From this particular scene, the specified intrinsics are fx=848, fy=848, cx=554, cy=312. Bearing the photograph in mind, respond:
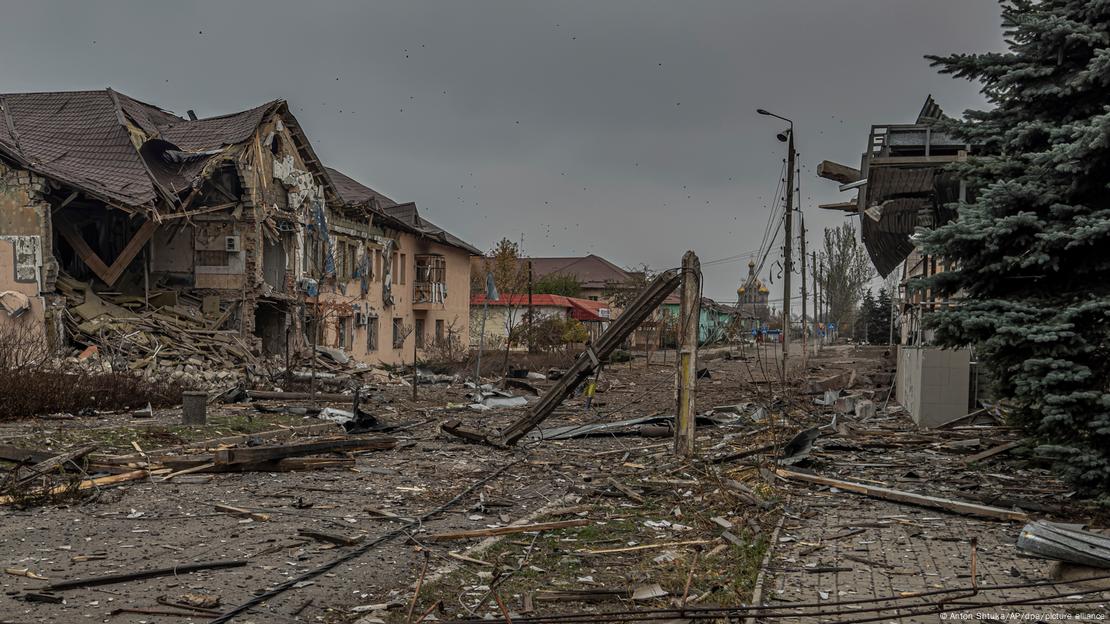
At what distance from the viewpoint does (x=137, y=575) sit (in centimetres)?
696

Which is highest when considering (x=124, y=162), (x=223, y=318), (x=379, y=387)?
(x=124, y=162)

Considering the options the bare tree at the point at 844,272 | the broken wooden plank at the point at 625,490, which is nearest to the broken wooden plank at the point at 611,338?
the broken wooden plank at the point at 625,490

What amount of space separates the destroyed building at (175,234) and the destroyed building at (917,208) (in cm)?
1514

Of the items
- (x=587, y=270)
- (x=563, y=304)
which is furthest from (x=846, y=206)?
(x=587, y=270)

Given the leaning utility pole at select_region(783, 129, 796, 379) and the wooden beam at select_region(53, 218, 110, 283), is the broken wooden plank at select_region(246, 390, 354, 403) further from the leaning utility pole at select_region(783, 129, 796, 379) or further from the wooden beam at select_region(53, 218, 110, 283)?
the leaning utility pole at select_region(783, 129, 796, 379)

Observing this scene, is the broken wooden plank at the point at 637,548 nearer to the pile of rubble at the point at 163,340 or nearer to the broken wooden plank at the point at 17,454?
the broken wooden plank at the point at 17,454

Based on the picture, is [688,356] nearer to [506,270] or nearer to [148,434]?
[148,434]

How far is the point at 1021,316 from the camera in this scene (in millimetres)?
8766

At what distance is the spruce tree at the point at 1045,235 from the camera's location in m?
8.42

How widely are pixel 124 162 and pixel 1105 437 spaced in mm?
27906

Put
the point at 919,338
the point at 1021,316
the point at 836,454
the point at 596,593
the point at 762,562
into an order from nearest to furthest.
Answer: the point at 596,593, the point at 762,562, the point at 1021,316, the point at 836,454, the point at 919,338

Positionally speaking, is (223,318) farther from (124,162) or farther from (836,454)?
(836,454)

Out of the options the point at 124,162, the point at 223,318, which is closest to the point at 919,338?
the point at 223,318

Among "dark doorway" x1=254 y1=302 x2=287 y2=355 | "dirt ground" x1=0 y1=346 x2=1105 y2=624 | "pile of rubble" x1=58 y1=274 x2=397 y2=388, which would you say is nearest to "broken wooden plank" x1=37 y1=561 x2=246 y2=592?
"dirt ground" x1=0 y1=346 x2=1105 y2=624
